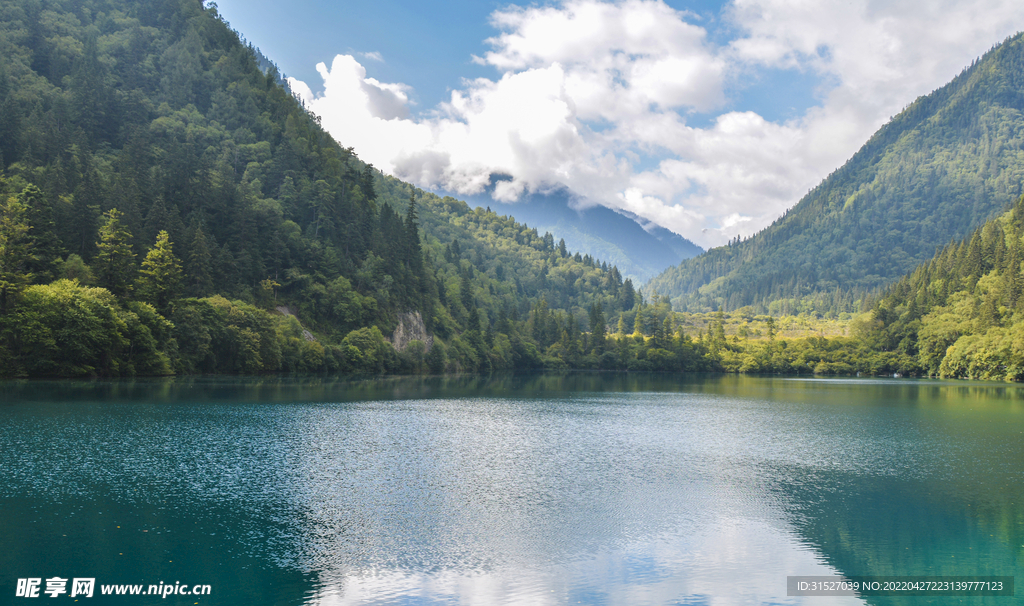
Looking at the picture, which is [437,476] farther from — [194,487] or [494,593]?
[494,593]

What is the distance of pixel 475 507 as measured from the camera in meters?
28.0

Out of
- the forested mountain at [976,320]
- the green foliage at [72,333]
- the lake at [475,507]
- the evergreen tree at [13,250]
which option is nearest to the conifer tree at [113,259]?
the green foliage at [72,333]

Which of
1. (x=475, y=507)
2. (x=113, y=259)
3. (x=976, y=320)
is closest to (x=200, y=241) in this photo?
(x=113, y=259)

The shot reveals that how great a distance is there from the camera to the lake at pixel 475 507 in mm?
19406

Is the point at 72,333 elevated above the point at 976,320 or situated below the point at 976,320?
below

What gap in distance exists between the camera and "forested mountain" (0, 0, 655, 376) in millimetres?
80875

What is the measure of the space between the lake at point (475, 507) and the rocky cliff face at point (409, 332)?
3590 inches

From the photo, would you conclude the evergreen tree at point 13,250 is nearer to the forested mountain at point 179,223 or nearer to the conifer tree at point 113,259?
the forested mountain at point 179,223

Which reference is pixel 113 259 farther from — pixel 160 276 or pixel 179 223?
pixel 179 223

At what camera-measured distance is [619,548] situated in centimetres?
2308

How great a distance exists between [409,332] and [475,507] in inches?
5023

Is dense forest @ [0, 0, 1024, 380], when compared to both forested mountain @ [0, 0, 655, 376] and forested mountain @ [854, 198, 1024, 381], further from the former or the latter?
forested mountain @ [854, 198, 1024, 381]

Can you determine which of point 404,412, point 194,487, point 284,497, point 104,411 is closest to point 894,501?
point 284,497

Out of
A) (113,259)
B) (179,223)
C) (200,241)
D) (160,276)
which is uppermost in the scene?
(179,223)
